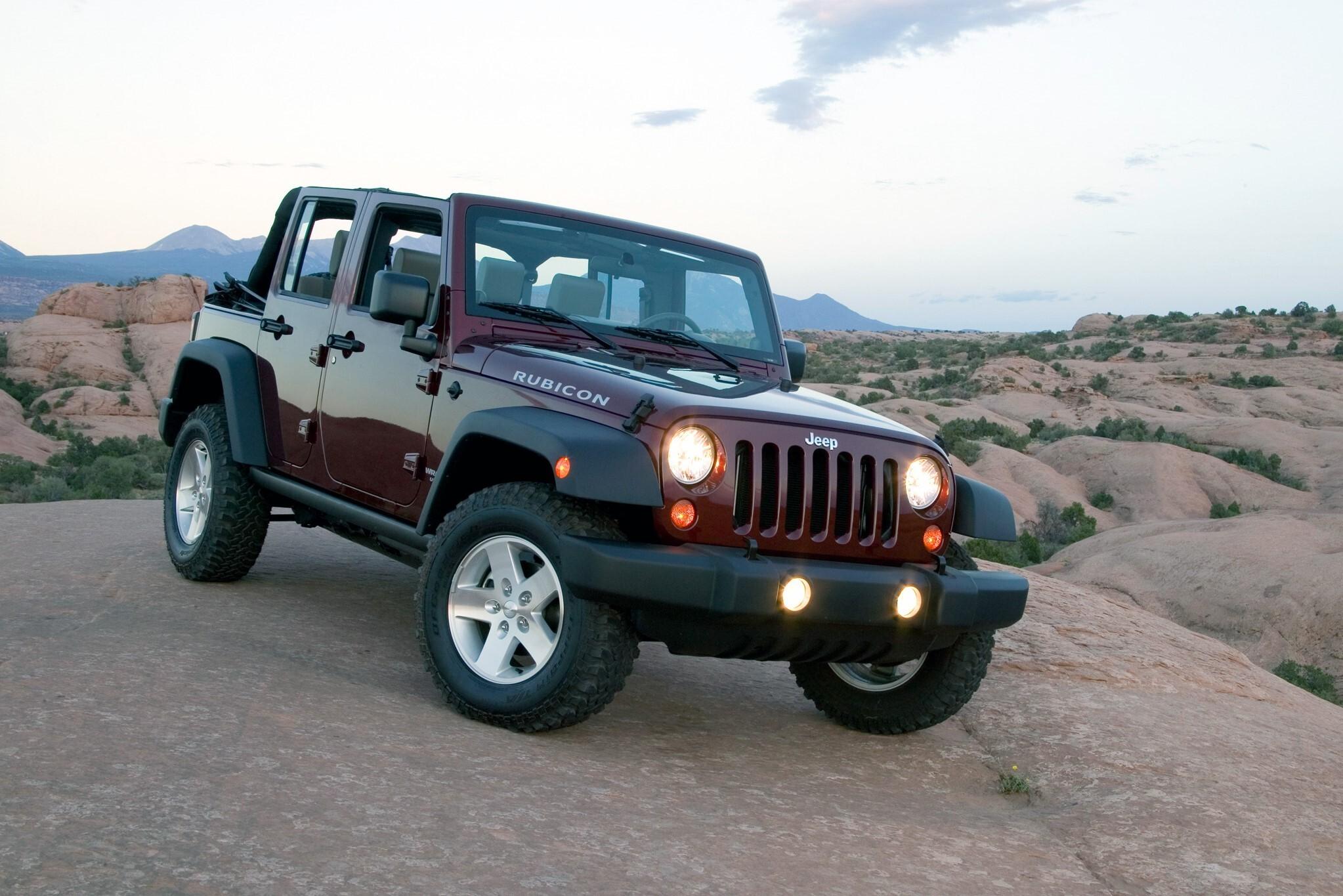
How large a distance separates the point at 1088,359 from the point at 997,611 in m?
44.9

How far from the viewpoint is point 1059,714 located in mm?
5250

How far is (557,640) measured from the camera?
410cm

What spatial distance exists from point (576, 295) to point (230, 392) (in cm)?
203

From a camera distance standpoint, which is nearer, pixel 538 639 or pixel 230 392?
pixel 538 639

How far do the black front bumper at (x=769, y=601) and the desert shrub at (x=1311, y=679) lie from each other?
27.2 ft

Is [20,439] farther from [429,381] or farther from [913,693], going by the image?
[913,693]

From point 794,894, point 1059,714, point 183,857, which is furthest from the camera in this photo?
point 1059,714

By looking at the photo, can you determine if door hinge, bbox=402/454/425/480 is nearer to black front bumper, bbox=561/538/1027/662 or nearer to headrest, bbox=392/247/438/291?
headrest, bbox=392/247/438/291

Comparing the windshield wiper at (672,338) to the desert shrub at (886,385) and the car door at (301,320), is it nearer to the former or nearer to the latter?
the car door at (301,320)

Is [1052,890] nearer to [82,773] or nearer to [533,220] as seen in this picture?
[82,773]

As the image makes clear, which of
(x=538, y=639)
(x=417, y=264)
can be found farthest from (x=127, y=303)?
(x=538, y=639)

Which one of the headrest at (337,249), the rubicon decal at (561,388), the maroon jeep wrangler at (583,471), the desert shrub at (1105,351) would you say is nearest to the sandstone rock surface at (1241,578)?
the maroon jeep wrangler at (583,471)

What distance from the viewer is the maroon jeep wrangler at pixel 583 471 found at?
13.1 feet

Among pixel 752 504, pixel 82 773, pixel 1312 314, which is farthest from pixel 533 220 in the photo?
pixel 1312 314
